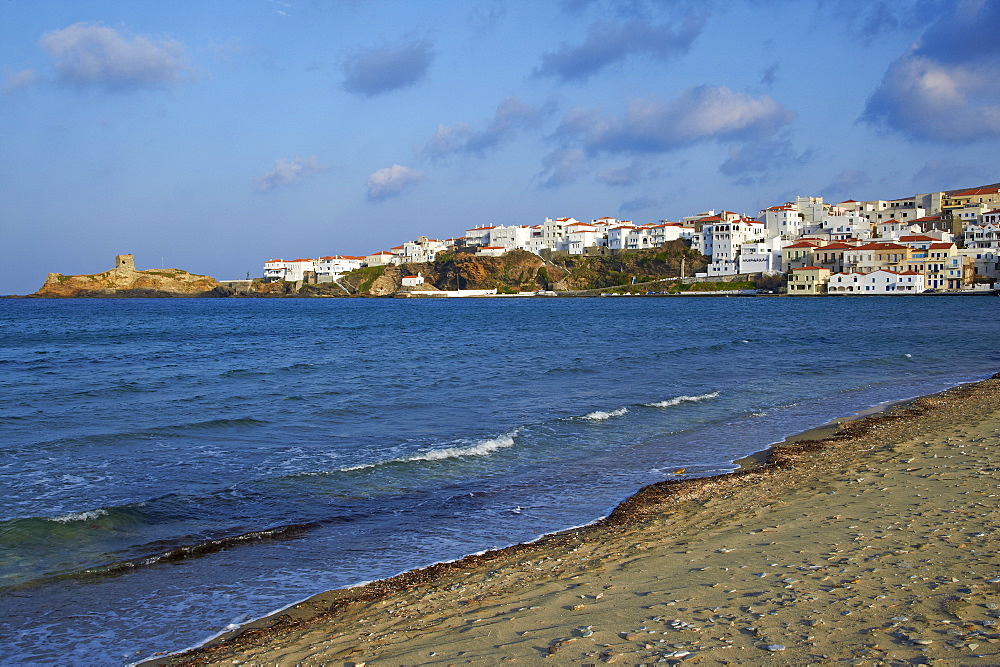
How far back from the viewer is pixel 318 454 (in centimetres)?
1448

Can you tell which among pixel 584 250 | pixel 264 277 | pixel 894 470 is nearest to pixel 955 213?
pixel 584 250

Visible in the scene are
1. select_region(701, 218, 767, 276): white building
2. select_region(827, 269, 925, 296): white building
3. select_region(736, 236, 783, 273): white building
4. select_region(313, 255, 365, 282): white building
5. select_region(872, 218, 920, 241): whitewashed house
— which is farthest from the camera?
select_region(313, 255, 365, 282): white building

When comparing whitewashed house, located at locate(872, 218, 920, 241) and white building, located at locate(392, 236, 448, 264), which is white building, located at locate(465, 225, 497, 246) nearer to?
white building, located at locate(392, 236, 448, 264)

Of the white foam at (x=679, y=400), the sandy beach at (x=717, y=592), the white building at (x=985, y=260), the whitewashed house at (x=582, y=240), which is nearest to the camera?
the sandy beach at (x=717, y=592)

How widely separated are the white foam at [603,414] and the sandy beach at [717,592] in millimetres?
7327

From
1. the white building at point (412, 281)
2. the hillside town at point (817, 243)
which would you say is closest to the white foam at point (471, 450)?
the hillside town at point (817, 243)

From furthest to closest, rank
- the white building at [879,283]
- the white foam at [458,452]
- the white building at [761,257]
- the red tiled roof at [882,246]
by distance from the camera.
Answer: the white building at [761,257] < the red tiled roof at [882,246] < the white building at [879,283] < the white foam at [458,452]

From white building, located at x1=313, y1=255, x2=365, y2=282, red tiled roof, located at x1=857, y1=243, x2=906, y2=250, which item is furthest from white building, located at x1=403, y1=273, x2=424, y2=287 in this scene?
red tiled roof, located at x1=857, y1=243, x2=906, y2=250

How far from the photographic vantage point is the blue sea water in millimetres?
8047

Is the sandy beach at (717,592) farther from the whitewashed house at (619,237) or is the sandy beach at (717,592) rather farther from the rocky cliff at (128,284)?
the rocky cliff at (128,284)

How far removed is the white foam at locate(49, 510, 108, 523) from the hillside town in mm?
119220

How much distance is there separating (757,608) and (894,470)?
6.60m

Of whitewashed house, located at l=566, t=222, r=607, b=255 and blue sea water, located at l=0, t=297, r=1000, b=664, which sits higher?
whitewashed house, located at l=566, t=222, r=607, b=255

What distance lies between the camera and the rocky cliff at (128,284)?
A: 162m
